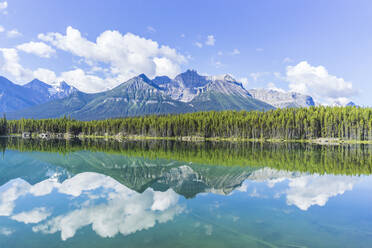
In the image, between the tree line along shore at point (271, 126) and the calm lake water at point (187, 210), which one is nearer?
the calm lake water at point (187, 210)

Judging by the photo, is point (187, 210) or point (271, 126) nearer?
point (187, 210)

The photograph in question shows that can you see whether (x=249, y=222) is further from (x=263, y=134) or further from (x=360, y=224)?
(x=263, y=134)

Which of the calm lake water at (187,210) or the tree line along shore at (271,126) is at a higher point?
the tree line along shore at (271,126)

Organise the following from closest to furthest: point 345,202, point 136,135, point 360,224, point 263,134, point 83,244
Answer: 1. point 83,244
2. point 360,224
3. point 345,202
4. point 263,134
5. point 136,135

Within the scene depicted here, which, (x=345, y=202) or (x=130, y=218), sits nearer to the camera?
(x=130, y=218)

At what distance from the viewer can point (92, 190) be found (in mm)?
26953

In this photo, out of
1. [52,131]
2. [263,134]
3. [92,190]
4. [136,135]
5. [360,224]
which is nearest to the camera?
[360,224]

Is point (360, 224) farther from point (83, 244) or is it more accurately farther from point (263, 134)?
point (263, 134)

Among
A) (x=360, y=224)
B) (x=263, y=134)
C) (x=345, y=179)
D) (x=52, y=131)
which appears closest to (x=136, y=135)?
(x=52, y=131)

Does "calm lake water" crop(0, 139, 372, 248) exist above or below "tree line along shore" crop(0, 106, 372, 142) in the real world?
below

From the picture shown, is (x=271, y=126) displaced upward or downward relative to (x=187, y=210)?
upward

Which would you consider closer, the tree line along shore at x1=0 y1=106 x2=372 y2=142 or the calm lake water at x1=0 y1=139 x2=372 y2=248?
the calm lake water at x1=0 y1=139 x2=372 y2=248

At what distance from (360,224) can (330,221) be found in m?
2.01

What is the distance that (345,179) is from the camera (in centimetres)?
3272
